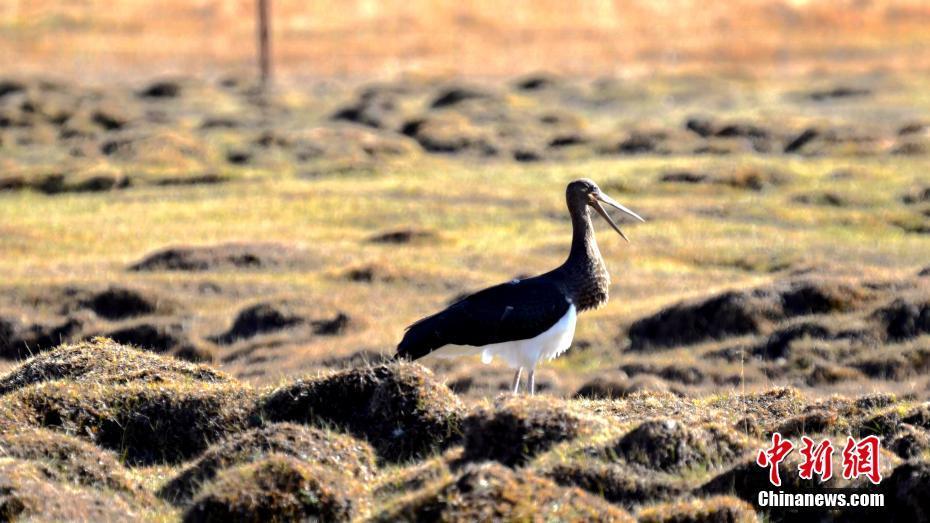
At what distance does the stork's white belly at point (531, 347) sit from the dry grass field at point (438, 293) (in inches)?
21.7

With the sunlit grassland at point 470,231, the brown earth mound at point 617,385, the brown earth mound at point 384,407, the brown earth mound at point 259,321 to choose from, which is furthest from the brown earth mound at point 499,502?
the brown earth mound at point 259,321

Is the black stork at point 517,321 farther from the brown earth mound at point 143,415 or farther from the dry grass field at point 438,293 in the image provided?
the brown earth mound at point 143,415

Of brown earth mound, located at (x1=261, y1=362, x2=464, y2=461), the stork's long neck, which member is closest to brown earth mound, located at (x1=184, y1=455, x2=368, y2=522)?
brown earth mound, located at (x1=261, y1=362, x2=464, y2=461)

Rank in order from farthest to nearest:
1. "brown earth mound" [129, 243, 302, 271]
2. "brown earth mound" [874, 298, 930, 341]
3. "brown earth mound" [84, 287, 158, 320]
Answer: "brown earth mound" [129, 243, 302, 271] < "brown earth mound" [84, 287, 158, 320] < "brown earth mound" [874, 298, 930, 341]

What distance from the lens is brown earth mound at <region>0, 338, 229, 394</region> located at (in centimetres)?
1375

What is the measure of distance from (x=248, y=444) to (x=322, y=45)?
374 ft

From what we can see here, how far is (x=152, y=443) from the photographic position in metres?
13.0

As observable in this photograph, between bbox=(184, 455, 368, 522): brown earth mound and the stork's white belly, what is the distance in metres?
4.23

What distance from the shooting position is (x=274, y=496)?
9.95 meters

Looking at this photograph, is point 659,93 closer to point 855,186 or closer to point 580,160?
point 580,160

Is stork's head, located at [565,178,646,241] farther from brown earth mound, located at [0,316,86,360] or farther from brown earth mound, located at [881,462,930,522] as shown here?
brown earth mound, located at [0,316,86,360]

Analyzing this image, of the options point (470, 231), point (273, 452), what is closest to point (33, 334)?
point (470, 231)

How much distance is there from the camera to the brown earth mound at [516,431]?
34.9 ft

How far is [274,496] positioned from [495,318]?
4472 mm
